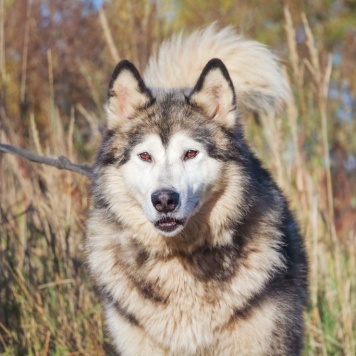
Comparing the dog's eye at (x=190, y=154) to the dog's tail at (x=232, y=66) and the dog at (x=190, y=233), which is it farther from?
the dog's tail at (x=232, y=66)

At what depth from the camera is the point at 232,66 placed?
14.6 ft

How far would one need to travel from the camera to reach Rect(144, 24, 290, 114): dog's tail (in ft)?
14.5

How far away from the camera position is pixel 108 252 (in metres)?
3.96

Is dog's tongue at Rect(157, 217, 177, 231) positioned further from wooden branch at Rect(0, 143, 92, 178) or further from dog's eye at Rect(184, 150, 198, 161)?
wooden branch at Rect(0, 143, 92, 178)

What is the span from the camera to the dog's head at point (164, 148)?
11.8ft

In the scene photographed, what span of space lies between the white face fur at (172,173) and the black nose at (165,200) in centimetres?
2

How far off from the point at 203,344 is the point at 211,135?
3.33 ft

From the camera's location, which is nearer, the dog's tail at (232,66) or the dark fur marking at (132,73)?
the dark fur marking at (132,73)

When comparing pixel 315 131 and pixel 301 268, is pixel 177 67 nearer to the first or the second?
pixel 301 268

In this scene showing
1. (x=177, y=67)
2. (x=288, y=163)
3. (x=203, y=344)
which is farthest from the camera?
(x=288, y=163)

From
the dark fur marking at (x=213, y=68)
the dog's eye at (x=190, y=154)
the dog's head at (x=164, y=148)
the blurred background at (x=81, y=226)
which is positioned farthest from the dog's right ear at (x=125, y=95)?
the blurred background at (x=81, y=226)

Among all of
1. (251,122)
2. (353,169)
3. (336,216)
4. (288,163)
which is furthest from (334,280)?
(353,169)

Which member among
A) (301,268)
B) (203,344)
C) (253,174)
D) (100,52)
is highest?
(100,52)

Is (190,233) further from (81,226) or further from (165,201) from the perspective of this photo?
(81,226)
